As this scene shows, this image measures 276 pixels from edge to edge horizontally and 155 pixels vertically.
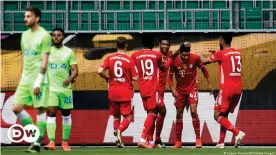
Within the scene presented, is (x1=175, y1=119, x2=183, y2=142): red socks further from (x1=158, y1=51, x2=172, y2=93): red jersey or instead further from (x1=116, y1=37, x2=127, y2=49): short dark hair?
(x1=116, y1=37, x2=127, y2=49): short dark hair

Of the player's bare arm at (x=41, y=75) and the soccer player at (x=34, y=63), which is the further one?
the soccer player at (x=34, y=63)

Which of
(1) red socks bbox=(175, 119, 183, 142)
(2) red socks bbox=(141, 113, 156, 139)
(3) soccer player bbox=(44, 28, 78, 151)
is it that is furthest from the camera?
(1) red socks bbox=(175, 119, 183, 142)

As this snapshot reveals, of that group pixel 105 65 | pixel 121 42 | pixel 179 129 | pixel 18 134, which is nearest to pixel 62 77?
pixel 105 65

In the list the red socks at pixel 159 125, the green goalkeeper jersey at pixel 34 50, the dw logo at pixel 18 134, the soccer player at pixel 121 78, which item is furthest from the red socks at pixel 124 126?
the dw logo at pixel 18 134

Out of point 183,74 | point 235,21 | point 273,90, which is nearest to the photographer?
point 183,74

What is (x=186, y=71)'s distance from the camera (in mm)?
13922

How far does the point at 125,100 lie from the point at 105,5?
9936mm

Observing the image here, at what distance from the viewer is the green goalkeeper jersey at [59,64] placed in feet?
40.7

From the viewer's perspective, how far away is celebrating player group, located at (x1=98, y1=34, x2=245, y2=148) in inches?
507

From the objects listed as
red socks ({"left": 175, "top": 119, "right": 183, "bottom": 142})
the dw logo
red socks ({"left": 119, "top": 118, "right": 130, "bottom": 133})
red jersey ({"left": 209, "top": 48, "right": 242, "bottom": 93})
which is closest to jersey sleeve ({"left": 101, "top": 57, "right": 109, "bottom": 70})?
red socks ({"left": 119, "top": 118, "right": 130, "bottom": 133})

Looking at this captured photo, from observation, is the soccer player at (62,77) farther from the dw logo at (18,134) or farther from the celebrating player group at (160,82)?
the dw logo at (18,134)

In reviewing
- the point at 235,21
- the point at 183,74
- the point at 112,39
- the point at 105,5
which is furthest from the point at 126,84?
the point at 105,5

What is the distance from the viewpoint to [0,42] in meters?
15.5

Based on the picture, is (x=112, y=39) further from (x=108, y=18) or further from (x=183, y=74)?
(x=108, y=18)
